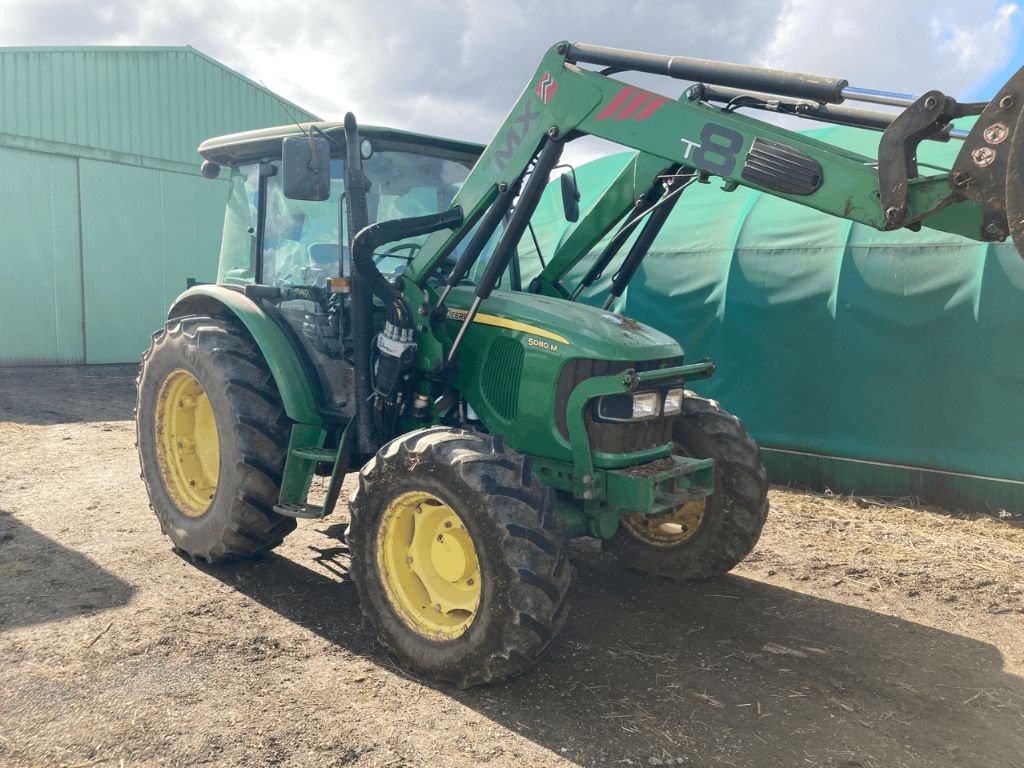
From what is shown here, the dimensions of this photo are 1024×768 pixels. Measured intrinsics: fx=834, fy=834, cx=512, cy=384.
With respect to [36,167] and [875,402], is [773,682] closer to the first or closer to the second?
[875,402]

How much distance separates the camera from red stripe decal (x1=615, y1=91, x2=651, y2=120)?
139 inches

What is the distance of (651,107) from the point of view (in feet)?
11.5

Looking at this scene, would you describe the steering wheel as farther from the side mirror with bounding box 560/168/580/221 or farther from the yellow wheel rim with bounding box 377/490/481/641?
the yellow wheel rim with bounding box 377/490/481/641

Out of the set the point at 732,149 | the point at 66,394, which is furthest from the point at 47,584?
the point at 66,394

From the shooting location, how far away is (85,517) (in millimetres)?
5750

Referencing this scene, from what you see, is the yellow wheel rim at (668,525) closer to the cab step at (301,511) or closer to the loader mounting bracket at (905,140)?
the cab step at (301,511)

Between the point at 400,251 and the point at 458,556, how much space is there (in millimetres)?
1747

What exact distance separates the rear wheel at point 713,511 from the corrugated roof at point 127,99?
38.7ft

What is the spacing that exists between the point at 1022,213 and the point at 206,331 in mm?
3925

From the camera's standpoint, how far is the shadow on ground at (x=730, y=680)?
10.4ft

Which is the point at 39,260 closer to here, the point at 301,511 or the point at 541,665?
the point at 301,511

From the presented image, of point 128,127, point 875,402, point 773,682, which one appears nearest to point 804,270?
point 875,402

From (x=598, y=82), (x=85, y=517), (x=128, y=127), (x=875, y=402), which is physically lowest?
(x=85, y=517)

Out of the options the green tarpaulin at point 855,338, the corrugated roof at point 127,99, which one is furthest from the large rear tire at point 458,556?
the corrugated roof at point 127,99
